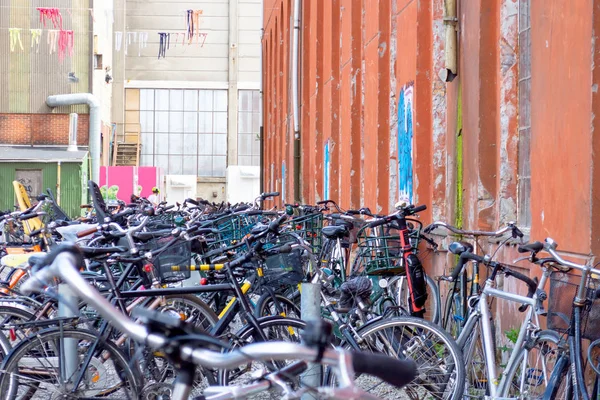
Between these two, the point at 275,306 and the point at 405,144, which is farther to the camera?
the point at 405,144

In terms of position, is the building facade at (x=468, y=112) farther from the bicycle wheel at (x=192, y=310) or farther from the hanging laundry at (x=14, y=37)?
the hanging laundry at (x=14, y=37)

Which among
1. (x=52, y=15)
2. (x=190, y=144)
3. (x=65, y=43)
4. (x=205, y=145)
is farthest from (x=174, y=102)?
(x=52, y=15)

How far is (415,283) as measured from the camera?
7609mm

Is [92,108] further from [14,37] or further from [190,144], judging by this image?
[190,144]

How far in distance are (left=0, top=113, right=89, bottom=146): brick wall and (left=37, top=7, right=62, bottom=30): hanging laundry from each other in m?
3.79

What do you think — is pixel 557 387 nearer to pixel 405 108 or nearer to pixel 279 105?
pixel 405 108

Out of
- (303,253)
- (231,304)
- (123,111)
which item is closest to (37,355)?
(231,304)

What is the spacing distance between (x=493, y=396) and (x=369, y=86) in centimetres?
803

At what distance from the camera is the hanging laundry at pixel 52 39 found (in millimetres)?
42094

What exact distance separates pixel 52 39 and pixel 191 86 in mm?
11548

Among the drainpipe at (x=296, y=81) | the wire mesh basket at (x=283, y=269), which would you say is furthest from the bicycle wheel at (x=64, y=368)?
the drainpipe at (x=296, y=81)

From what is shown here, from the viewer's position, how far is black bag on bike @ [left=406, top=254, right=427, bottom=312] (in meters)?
7.58

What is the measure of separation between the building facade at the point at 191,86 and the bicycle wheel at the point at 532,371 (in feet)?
154

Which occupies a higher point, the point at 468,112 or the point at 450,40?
the point at 450,40
